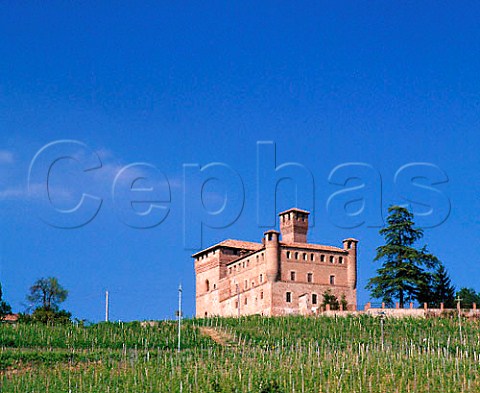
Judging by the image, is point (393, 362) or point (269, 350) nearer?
point (393, 362)

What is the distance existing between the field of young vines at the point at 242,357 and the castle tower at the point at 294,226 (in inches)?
699

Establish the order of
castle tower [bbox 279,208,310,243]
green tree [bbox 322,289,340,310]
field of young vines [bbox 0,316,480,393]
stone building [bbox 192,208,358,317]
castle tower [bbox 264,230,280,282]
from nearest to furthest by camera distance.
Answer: field of young vines [bbox 0,316,480,393] → green tree [bbox 322,289,340,310] → castle tower [bbox 264,230,280,282] → stone building [bbox 192,208,358,317] → castle tower [bbox 279,208,310,243]

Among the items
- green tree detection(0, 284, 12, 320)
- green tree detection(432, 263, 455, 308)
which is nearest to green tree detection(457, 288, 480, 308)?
green tree detection(432, 263, 455, 308)

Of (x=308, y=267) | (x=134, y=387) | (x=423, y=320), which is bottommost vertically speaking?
(x=134, y=387)

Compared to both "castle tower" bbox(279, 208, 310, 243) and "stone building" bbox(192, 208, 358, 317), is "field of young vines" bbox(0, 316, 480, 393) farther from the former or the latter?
"castle tower" bbox(279, 208, 310, 243)

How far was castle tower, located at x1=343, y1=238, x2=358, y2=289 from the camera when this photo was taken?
214ft

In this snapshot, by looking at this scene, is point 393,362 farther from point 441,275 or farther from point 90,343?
point 441,275

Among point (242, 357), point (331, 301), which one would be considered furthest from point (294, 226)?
point (242, 357)

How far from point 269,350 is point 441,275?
27587 millimetres

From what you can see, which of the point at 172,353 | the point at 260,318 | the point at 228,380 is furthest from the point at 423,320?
the point at 228,380

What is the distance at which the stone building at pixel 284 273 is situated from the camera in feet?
208

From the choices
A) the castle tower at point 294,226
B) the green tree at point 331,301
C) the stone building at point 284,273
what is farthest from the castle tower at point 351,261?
the castle tower at point 294,226

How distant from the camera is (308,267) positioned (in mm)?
64688

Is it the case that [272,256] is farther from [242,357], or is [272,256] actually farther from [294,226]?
[242,357]
